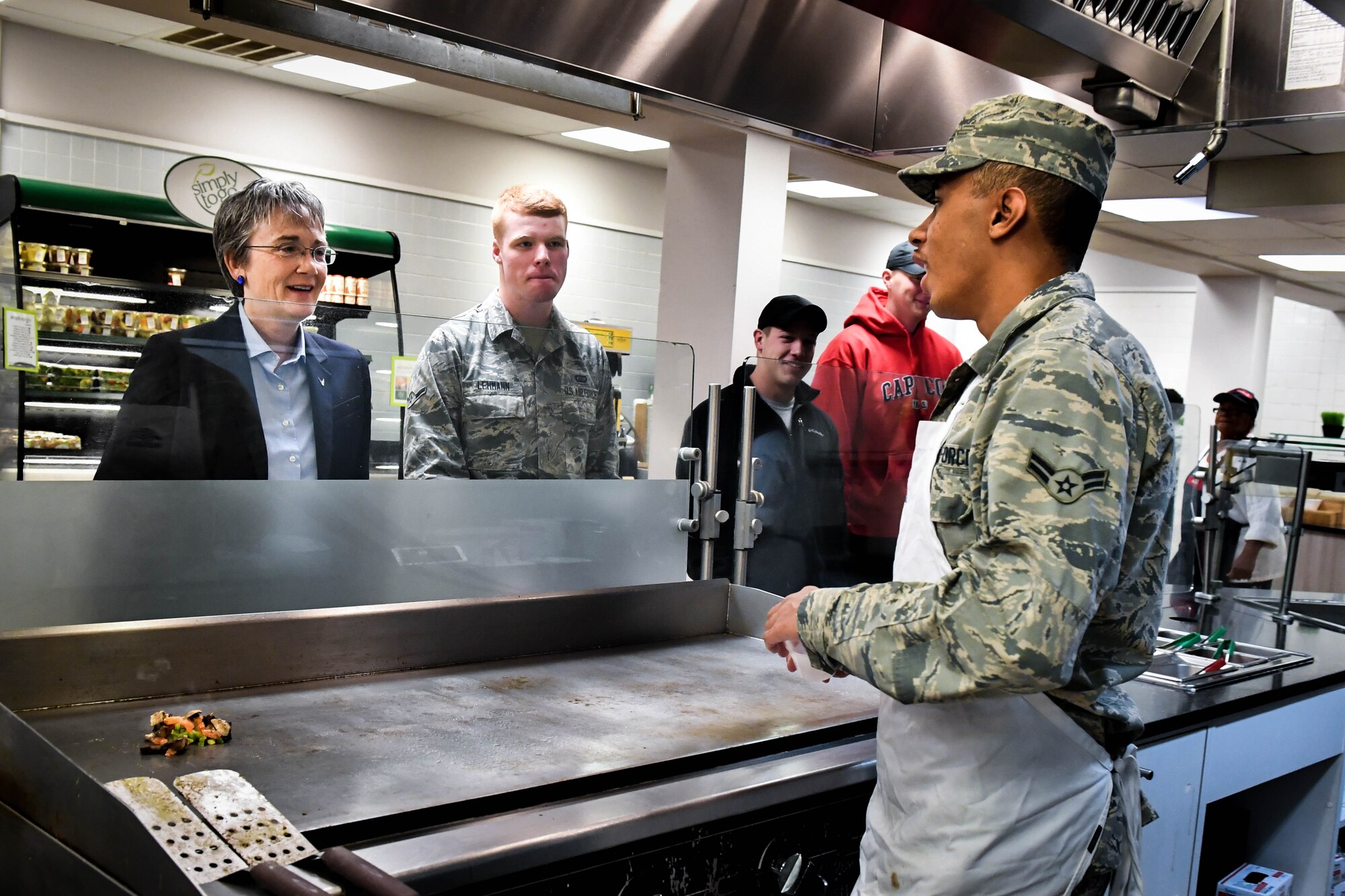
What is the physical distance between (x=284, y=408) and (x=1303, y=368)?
10.6m

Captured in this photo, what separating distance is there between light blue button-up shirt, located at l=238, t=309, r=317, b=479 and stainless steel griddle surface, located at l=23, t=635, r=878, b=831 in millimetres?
382

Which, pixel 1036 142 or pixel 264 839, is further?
pixel 1036 142

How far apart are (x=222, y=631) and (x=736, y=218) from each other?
2.57 meters

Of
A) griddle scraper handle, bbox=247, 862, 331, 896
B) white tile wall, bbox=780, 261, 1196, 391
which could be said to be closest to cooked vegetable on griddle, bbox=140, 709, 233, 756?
griddle scraper handle, bbox=247, 862, 331, 896

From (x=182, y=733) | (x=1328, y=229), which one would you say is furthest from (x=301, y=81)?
(x=182, y=733)

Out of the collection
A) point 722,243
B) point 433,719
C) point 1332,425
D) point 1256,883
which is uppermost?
point 722,243

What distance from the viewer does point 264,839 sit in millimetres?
1080

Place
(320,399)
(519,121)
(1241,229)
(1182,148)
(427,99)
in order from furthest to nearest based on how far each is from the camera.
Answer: (519,121)
(427,99)
(1241,229)
(1182,148)
(320,399)

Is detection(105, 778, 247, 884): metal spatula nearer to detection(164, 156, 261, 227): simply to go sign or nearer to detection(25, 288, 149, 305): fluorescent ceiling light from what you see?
detection(25, 288, 149, 305): fluorescent ceiling light

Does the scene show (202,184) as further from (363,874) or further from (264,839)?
(363,874)

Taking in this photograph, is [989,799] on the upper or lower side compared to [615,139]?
lower

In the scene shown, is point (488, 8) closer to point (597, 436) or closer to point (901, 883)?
point (597, 436)

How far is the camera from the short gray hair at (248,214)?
2203 mm

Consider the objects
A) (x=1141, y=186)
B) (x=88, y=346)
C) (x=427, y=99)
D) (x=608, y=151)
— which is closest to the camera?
(x=88, y=346)
